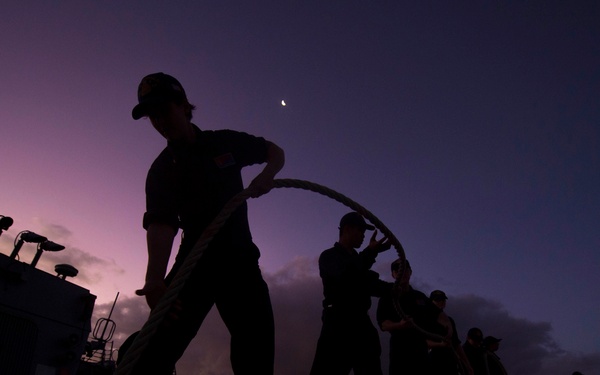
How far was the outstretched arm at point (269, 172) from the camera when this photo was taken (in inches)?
123

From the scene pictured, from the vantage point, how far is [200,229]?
2877 millimetres

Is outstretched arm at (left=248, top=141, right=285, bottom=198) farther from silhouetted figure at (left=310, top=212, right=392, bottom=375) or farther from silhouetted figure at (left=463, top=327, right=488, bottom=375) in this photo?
silhouetted figure at (left=463, top=327, right=488, bottom=375)

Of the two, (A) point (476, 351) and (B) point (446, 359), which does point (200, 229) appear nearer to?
(B) point (446, 359)

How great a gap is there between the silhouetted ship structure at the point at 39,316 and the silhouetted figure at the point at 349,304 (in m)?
4.81

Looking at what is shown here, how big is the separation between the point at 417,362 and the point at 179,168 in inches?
176

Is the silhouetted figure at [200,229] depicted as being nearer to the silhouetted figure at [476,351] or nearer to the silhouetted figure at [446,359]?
the silhouetted figure at [446,359]

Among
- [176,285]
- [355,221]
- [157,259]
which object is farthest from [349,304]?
[176,285]

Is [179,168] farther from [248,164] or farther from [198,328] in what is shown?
[198,328]

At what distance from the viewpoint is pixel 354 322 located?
4.70 meters

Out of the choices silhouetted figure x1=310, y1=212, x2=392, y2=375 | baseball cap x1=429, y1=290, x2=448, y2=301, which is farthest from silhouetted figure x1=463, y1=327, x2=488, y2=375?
silhouetted figure x1=310, y1=212, x2=392, y2=375

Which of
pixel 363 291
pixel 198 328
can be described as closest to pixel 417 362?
pixel 363 291

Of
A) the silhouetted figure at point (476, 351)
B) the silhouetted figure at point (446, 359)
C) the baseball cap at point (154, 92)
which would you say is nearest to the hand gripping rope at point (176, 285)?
the baseball cap at point (154, 92)

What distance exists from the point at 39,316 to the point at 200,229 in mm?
5756

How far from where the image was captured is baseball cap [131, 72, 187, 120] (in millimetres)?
2867
